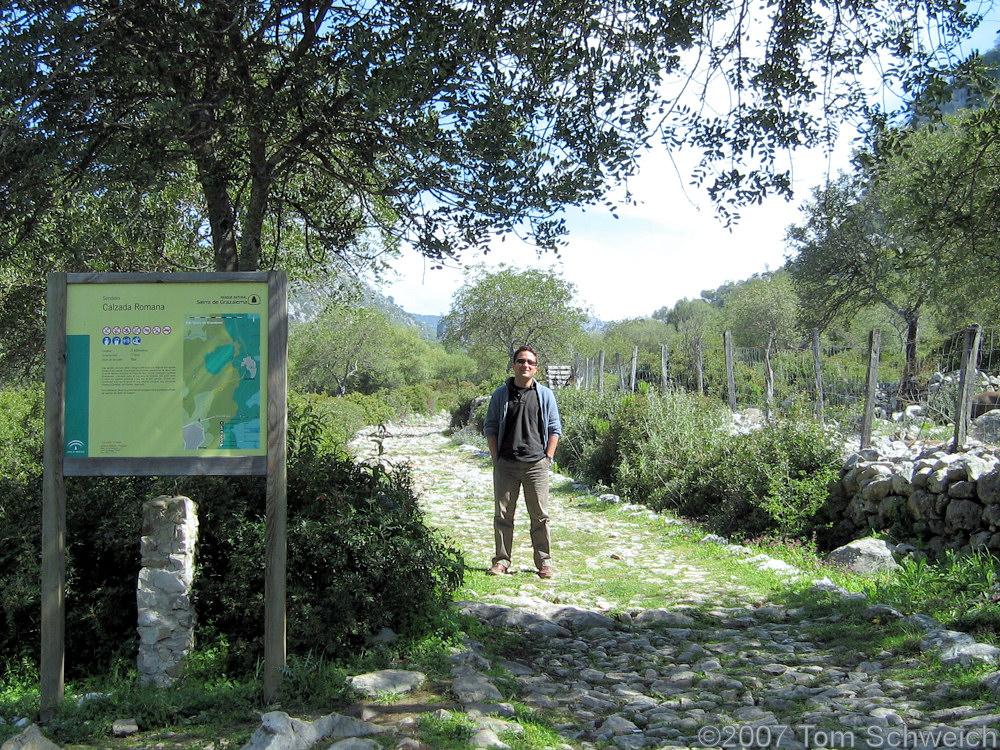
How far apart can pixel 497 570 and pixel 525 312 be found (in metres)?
35.5

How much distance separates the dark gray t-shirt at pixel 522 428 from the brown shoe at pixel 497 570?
41.8 inches

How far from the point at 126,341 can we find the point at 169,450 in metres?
0.67

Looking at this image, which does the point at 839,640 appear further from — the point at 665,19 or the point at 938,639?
the point at 665,19

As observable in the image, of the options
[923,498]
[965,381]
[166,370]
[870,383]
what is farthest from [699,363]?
[166,370]

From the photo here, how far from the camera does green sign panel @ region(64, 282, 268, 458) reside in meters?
4.20

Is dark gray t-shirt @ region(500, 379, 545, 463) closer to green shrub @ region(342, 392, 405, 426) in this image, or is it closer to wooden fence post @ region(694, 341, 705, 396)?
wooden fence post @ region(694, 341, 705, 396)

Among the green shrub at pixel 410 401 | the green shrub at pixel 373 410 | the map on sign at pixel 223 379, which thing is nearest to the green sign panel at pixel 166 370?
the map on sign at pixel 223 379

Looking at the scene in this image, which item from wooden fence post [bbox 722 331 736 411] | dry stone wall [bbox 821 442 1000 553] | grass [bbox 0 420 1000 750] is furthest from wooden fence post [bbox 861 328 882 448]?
wooden fence post [bbox 722 331 736 411]

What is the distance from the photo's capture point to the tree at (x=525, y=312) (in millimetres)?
42125

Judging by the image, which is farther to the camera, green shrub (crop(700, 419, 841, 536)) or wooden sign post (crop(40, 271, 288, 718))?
green shrub (crop(700, 419, 841, 536))

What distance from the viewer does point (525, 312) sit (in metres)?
42.3

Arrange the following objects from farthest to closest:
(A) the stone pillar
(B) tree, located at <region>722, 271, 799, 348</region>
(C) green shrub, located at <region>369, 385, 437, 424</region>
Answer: (B) tree, located at <region>722, 271, 799, 348</region>, (C) green shrub, located at <region>369, 385, 437, 424</region>, (A) the stone pillar

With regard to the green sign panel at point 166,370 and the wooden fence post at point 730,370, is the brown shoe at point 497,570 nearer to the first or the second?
the green sign panel at point 166,370

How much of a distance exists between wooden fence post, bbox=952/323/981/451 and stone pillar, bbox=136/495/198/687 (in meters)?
8.34
